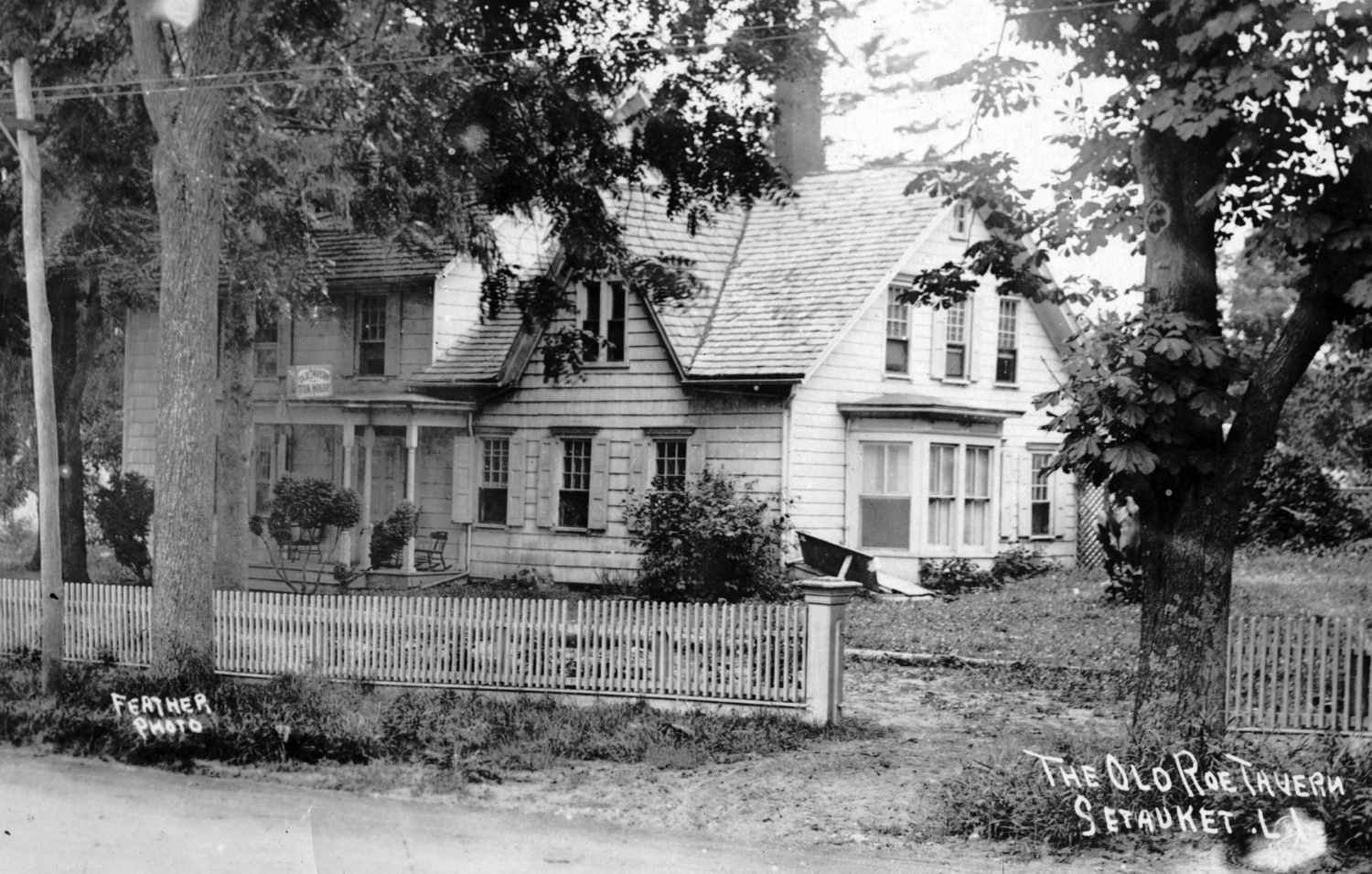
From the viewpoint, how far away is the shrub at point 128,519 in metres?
26.0

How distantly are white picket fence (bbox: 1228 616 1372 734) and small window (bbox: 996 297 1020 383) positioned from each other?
50.6ft

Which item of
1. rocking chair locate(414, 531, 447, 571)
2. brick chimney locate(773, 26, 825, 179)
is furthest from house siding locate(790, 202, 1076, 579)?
rocking chair locate(414, 531, 447, 571)

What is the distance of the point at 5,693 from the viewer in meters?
13.9

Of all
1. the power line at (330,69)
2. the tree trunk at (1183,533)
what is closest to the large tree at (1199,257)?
the tree trunk at (1183,533)

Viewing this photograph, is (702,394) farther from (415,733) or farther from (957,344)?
(415,733)

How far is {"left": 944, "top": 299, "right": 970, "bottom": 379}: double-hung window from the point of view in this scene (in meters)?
26.0

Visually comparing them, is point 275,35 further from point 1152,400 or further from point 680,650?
point 1152,400

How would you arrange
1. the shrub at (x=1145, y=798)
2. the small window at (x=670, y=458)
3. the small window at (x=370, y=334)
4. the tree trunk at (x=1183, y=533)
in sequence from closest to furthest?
the shrub at (x=1145, y=798), the tree trunk at (x=1183, y=533), the small window at (x=670, y=458), the small window at (x=370, y=334)

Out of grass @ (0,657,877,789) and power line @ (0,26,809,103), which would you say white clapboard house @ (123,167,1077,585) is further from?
grass @ (0,657,877,789)

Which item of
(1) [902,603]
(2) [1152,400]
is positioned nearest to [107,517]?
(1) [902,603]

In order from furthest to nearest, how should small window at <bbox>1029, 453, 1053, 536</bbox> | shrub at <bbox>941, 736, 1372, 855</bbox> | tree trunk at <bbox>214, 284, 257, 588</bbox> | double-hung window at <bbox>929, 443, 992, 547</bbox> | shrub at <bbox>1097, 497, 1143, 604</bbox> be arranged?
small window at <bbox>1029, 453, 1053, 536</bbox>
double-hung window at <bbox>929, 443, 992, 547</bbox>
tree trunk at <bbox>214, 284, 257, 588</bbox>
shrub at <bbox>1097, 497, 1143, 604</bbox>
shrub at <bbox>941, 736, 1372, 855</bbox>

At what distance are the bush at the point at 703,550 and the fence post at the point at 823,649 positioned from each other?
6.81 m

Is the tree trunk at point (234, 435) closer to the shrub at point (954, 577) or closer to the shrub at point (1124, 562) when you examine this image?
the shrub at point (954, 577)

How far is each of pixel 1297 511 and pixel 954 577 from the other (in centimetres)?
799
